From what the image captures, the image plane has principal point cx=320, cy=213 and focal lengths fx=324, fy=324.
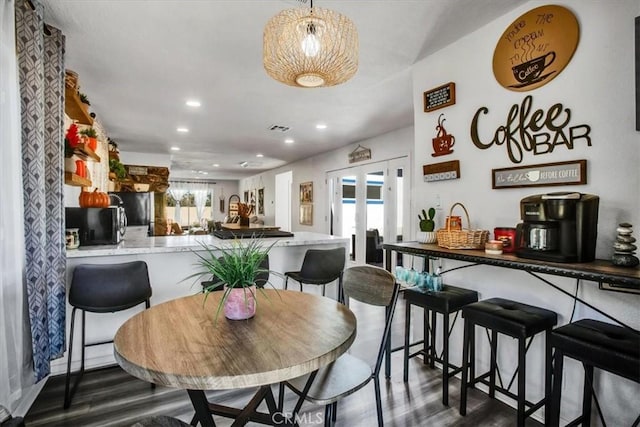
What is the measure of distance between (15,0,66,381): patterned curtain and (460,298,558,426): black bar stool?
102 inches

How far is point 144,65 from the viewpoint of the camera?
292cm

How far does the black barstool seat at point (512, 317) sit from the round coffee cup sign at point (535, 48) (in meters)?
1.38

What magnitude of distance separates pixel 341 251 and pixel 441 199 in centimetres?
102

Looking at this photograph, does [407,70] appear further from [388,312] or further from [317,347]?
[317,347]

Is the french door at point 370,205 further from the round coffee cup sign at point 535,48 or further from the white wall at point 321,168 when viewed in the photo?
the round coffee cup sign at point 535,48

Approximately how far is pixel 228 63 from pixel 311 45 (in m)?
1.65

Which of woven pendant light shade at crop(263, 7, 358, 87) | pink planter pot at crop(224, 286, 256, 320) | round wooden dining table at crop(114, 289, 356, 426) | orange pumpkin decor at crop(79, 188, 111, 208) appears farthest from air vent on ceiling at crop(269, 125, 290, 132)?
pink planter pot at crop(224, 286, 256, 320)

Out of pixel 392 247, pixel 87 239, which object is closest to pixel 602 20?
pixel 392 247

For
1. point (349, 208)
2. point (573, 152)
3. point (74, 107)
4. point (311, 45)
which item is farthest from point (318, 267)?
point (349, 208)

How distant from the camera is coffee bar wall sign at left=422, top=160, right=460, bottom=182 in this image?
99.2 inches

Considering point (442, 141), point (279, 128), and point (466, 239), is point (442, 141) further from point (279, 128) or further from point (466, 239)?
point (279, 128)

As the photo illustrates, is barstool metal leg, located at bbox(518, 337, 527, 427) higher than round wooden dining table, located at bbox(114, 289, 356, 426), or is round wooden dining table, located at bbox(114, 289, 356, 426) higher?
round wooden dining table, located at bbox(114, 289, 356, 426)

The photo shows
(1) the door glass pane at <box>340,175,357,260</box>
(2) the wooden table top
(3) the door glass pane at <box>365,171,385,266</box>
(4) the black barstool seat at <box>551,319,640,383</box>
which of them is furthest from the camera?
(1) the door glass pane at <box>340,175,357,260</box>

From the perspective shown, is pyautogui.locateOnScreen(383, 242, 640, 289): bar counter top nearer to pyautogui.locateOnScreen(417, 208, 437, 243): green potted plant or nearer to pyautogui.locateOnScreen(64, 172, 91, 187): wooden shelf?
pyautogui.locateOnScreen(417, 208, 437, 243): green potted plant
